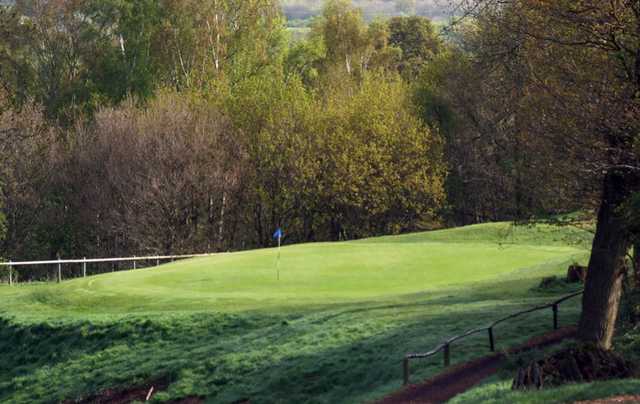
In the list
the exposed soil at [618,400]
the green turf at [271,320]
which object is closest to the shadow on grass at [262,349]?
the green turf at [271,320]

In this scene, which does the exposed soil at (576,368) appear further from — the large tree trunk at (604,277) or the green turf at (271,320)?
the green turf at (271,320)

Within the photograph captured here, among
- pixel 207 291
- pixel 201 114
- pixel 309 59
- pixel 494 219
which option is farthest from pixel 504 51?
pixel 309 59

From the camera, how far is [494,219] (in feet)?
226

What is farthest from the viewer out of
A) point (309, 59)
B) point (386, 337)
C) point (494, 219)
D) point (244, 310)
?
point (309, 59)

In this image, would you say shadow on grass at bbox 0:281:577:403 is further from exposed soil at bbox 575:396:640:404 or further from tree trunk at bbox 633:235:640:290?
exposed soil at bbox 575:396:640:404

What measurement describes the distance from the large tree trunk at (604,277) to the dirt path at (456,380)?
151 centimetres

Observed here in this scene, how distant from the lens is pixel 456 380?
62.0 ft

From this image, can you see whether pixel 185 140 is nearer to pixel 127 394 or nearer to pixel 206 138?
pixel 206 138

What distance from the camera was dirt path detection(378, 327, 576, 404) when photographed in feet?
59.4

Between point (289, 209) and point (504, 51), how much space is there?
43.0 metres

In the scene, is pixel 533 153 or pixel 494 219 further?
pixel 494 219

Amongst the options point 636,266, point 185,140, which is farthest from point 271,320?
point 185,140

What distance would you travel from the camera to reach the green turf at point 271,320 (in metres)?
22.6

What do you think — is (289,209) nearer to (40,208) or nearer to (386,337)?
(40,208)
